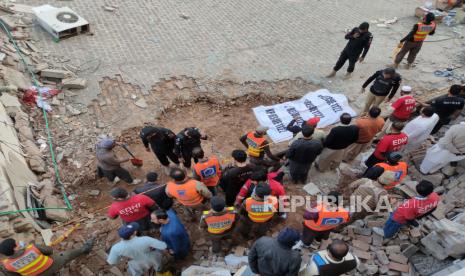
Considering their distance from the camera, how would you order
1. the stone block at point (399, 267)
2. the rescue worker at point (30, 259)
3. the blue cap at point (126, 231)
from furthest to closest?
the stone block at point (399, 267) < the blue cap at point (126, 231) < the rescue worker at point (30, 259)

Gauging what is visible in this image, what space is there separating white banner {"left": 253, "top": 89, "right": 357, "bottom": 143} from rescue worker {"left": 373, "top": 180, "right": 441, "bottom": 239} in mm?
3730

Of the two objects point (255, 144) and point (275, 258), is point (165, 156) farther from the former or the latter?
point (275, 258)

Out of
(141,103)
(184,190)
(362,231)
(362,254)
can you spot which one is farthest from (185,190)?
(141,103)

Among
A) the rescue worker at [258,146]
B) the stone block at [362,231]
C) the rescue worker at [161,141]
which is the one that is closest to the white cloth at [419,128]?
A: the stone block at [362,231]

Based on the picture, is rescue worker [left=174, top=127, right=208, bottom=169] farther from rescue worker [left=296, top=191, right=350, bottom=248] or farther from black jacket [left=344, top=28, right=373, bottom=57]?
black jacket [left=344, top=28, right=373, bottom=57]

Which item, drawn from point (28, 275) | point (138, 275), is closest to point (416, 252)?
point (138, 275)

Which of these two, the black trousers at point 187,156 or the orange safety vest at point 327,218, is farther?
the black trousers at point 187,156

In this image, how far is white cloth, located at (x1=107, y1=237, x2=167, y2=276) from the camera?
462 cm

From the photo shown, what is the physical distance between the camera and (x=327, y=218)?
4.82 meters

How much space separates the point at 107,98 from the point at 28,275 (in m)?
5.19

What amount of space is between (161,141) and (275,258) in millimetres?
3582

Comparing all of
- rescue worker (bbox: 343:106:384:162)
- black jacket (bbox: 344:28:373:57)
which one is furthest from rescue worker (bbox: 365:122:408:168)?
black jacket (bbox: 344:28:373:57)

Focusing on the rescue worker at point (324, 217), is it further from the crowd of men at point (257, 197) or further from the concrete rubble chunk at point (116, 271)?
the concrete rubble chunk at point (116, 271)

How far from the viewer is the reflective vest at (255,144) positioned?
6242mm
